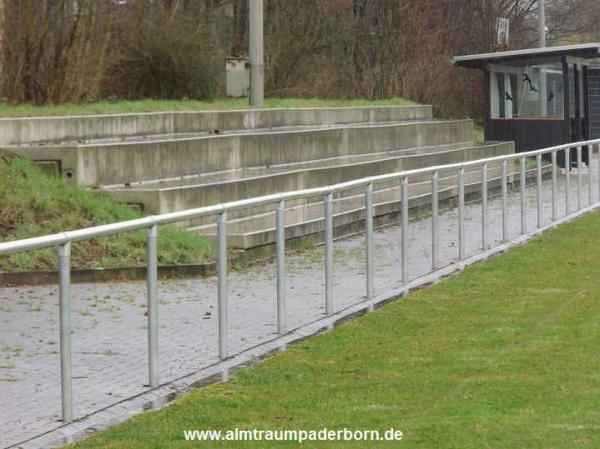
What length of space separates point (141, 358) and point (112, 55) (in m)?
18.5

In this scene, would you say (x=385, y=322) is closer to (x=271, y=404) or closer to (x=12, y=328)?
(x=271, y=404)

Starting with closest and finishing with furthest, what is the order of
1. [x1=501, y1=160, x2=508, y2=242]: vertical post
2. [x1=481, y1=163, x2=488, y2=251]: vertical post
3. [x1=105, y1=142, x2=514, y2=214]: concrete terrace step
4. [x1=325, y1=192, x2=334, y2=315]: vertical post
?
[x1=325, y1=192, x2=334, y2=315]: vertical post < [x1=105, y1=142, x2=514, y2=214]: concrete terrace step < [x1=481, y1=163, x2=488, y2=251]: vertical post < [x1=501, y1=160, x2=508, y2=242]: vertical post

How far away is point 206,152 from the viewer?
67.6 ft

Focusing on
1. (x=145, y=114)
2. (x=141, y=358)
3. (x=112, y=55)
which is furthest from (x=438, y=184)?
(x=112, y=55)

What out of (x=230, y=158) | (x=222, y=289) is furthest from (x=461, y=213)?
(x=222, y=289)

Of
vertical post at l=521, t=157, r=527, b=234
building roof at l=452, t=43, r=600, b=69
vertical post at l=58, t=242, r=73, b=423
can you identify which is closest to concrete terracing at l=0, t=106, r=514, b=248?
vertical post at l=521, t=157, r=527, b=234

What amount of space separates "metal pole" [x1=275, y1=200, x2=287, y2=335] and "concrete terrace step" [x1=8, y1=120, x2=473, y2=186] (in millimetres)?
6213

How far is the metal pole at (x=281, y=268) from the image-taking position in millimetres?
11781

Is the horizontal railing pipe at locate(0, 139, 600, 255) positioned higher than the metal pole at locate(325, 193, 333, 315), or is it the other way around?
the horizontal railing pipe at locate(0, 139, 600, 255)

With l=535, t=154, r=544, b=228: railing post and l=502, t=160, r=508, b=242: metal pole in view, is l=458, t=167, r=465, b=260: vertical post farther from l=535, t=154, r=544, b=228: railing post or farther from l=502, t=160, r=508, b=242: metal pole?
l=535, t=154, r=544, b=228: railing post

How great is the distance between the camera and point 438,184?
16766 mm

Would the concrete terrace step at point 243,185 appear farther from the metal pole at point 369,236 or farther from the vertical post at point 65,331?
the vertical post at point 65,331

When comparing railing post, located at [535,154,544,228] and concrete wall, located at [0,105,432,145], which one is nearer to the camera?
concrete wall, located at [0,105,432,145]

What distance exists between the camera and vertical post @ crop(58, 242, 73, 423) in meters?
8.29
